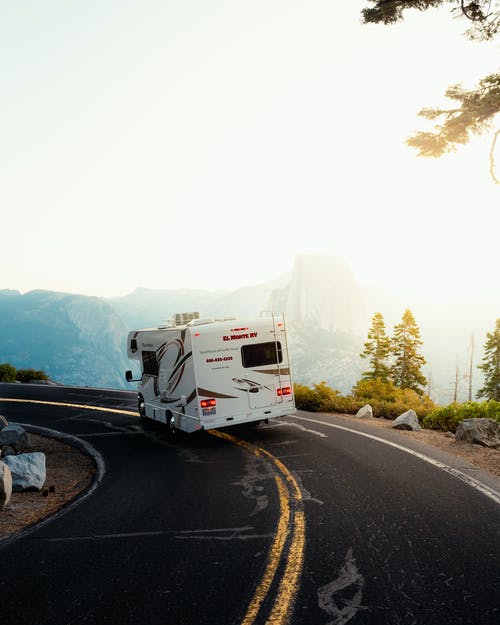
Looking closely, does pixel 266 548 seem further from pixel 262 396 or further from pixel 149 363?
pixel 149 363

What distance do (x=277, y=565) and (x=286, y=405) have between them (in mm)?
7930

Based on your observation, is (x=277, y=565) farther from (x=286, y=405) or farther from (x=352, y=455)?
(x=286, y=405)

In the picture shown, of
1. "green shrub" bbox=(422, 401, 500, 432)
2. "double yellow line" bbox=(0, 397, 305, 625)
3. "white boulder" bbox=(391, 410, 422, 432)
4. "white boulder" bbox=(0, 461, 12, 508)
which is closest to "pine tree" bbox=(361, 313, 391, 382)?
"green shrub" bbox=(422, 401, 500, 432)

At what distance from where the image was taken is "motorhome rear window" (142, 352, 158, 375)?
49.1 ft

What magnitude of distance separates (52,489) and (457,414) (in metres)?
12.0

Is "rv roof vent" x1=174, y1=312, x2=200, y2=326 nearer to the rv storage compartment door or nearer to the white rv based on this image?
the white rv

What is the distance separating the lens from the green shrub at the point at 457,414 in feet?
49.2

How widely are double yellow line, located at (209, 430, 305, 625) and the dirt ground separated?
401cm

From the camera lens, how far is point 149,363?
1547cm

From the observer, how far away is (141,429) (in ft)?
52.2

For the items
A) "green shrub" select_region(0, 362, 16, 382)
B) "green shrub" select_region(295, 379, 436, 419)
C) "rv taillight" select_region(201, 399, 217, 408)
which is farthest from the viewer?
"green shrub" select_region(0, 362, 16, 382)

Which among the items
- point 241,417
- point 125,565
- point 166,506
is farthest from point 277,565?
point 241,417

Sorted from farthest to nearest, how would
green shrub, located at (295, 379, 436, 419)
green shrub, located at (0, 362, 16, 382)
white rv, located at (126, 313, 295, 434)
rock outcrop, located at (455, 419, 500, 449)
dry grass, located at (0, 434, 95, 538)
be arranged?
green shrub, located at (0, 362, 16, 382), green shrub, located at (295, 379, 436, 419), white rv, located at (126, 313, 295, 434), rock outcrop, located at (455, 419, 500, 449), dry grass, located at (0, 434, 95, 538)

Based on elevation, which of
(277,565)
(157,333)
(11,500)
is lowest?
(11,500)
